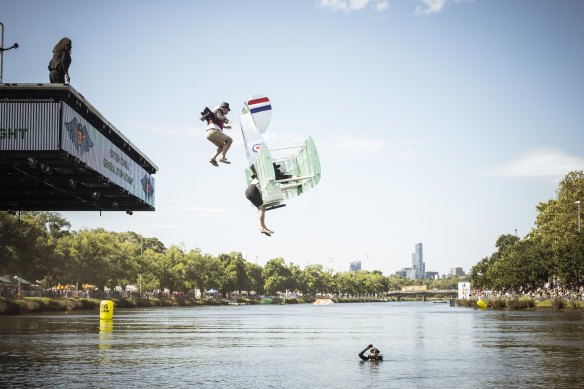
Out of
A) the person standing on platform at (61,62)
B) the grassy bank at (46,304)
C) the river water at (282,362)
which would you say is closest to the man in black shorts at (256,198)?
the river water at (282,362)

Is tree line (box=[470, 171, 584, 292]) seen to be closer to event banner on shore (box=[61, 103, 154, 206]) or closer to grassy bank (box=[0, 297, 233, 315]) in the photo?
grassy bank (box=[0, 297, 233, 315])

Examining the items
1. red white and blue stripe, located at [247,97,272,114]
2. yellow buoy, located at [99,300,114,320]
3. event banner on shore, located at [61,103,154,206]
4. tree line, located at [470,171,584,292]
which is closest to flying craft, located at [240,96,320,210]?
red white and blue stripe, located at [247,97,272,114]

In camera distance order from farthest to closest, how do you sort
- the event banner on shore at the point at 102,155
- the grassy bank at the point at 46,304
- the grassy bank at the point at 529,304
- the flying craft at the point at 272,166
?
the grassy bank at the point at 529,304
the grassy bank at the point at 46,304
the event banner on shore at the point at 102,155
the flying craft at the point at 272,166

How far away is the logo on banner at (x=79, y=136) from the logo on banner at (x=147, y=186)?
1393 cm

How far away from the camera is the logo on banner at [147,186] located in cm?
6944

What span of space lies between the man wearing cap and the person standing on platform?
22.3 meters

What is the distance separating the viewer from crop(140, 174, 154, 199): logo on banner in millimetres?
69438

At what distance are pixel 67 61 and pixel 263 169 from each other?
2470 centimetres

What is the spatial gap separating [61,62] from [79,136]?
19.0 metres

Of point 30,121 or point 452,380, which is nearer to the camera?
point 452,380

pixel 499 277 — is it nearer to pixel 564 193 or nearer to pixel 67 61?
pixel 564 193

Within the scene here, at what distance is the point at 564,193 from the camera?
16762 cm

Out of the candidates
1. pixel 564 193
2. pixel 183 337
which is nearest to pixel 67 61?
pixel 183 337

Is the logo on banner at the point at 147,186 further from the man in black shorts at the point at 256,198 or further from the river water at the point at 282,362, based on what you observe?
the man in black shorts at the point at 256,198
